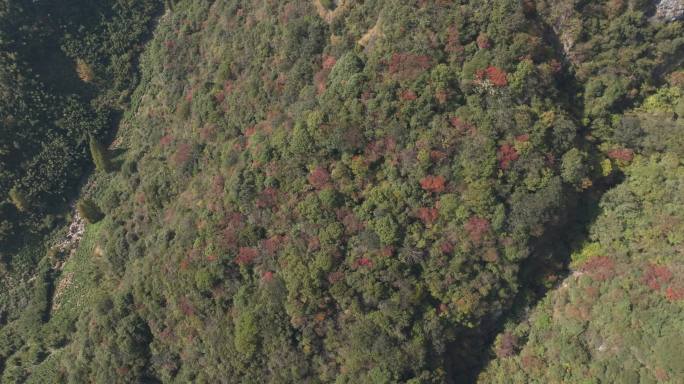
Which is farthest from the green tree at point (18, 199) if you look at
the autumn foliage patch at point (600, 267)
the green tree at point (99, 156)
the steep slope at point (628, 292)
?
the autumn foliage patch at point (600, 267)

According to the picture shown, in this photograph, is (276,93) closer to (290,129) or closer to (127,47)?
(290,129)

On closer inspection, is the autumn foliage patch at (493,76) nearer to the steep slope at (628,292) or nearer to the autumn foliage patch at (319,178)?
the steep slope at (628,292)

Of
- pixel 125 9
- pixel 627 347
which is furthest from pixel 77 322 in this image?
pixel 627 347

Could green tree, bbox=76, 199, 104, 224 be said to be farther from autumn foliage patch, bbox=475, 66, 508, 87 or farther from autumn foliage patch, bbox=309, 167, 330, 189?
autumn foliage patch, bbox=475, 66, 508, 87

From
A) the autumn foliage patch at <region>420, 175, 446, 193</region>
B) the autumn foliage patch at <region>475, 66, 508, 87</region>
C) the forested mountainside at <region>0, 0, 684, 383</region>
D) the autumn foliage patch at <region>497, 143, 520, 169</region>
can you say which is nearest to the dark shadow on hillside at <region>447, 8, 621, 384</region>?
the forested mountainside at <region>0, 0, 684, 383</region>

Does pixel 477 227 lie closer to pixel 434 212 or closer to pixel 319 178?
pixel 434 212

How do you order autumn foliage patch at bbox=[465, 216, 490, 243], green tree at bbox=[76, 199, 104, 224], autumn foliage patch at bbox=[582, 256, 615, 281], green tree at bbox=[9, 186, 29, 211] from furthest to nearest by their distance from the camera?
1. green tree at bbox=[9, 186, 29, 211]
2. green tree at bbox=[76, 199, 104, 224]
3. autumn foliage patch at bbox=[582, 256, 615, 281]
4. autumn foliage patch at bbox=[465, 216, 490, 243]
